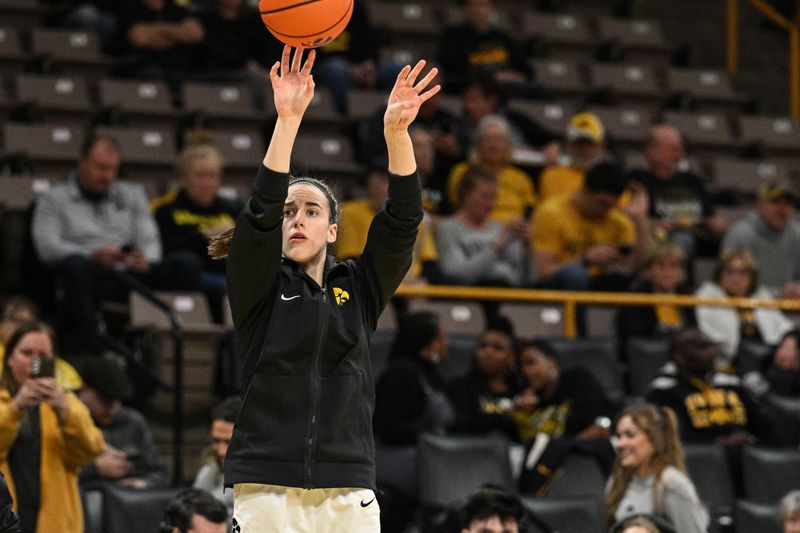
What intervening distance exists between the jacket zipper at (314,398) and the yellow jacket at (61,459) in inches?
89.1

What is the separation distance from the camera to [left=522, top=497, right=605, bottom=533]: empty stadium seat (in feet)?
20.4

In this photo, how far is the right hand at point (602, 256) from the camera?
8406 millimetres

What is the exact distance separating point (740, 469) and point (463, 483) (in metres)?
1.54

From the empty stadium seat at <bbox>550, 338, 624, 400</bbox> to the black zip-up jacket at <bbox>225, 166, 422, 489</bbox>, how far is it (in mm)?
4381

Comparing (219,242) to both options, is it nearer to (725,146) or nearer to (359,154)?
(359,154)

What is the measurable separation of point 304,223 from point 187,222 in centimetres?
456

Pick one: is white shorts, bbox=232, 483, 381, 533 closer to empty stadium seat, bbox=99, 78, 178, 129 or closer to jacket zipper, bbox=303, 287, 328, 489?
jacket zipper, bbox=303, 287, 328, 489

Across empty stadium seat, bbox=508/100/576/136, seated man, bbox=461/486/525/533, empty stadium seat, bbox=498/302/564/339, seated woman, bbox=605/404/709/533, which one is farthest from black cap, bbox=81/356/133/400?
empty stadium seat, bbox=508/100/576/136

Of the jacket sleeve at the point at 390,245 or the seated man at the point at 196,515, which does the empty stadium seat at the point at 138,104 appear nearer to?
the seated man at the point at 196,515

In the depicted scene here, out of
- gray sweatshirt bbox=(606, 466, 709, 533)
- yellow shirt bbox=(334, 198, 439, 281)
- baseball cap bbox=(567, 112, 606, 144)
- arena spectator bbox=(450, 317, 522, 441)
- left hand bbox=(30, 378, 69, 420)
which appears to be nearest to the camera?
left hand bbox=(30, 378, 69, 420)

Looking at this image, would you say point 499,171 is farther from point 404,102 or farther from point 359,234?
point 404,102

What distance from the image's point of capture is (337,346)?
135 inches

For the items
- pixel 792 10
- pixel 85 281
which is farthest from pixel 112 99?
pixel 792 10

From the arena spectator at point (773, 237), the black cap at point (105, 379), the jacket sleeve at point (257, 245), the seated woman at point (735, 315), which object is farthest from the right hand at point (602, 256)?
the jacket sleeve at point (257, 245)
